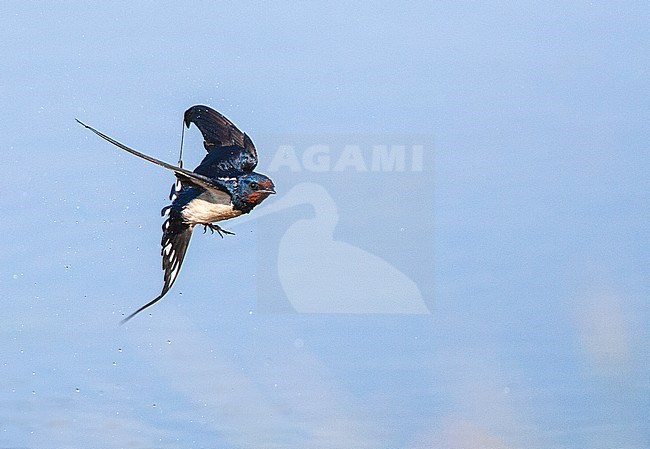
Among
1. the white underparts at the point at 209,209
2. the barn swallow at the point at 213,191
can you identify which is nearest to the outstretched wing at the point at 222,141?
the barn swallow at the point at 213,191

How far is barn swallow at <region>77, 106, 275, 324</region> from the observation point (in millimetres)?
9344

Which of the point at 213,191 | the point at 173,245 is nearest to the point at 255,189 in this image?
the point at 213,191

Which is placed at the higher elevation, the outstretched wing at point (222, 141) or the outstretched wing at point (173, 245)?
the outstretched wing at point (222, 141)

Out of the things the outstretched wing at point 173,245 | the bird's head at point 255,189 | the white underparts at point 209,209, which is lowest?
the outstretched wing at point 173,245

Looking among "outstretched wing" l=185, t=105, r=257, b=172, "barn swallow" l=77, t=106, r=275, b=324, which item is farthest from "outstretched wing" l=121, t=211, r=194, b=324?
"outstretched wing" l=185, t=105, r=257, b=172

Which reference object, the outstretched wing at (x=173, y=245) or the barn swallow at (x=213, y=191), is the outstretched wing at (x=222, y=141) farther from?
the outstretched wing at (x=173, y=245)

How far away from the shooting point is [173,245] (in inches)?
397

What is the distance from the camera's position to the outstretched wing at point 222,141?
980cm

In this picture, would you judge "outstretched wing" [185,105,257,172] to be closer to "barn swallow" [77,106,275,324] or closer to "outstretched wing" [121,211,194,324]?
"barn swallow" [77,106,275,324]

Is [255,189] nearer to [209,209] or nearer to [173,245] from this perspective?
[209,209]

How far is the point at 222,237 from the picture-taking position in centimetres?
1007

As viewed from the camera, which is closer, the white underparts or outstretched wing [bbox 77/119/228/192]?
outstretched wing [bbox 77/119/228/192]

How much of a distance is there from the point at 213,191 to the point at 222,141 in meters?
1.21

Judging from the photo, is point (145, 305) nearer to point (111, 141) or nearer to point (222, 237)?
point (222, 237)
